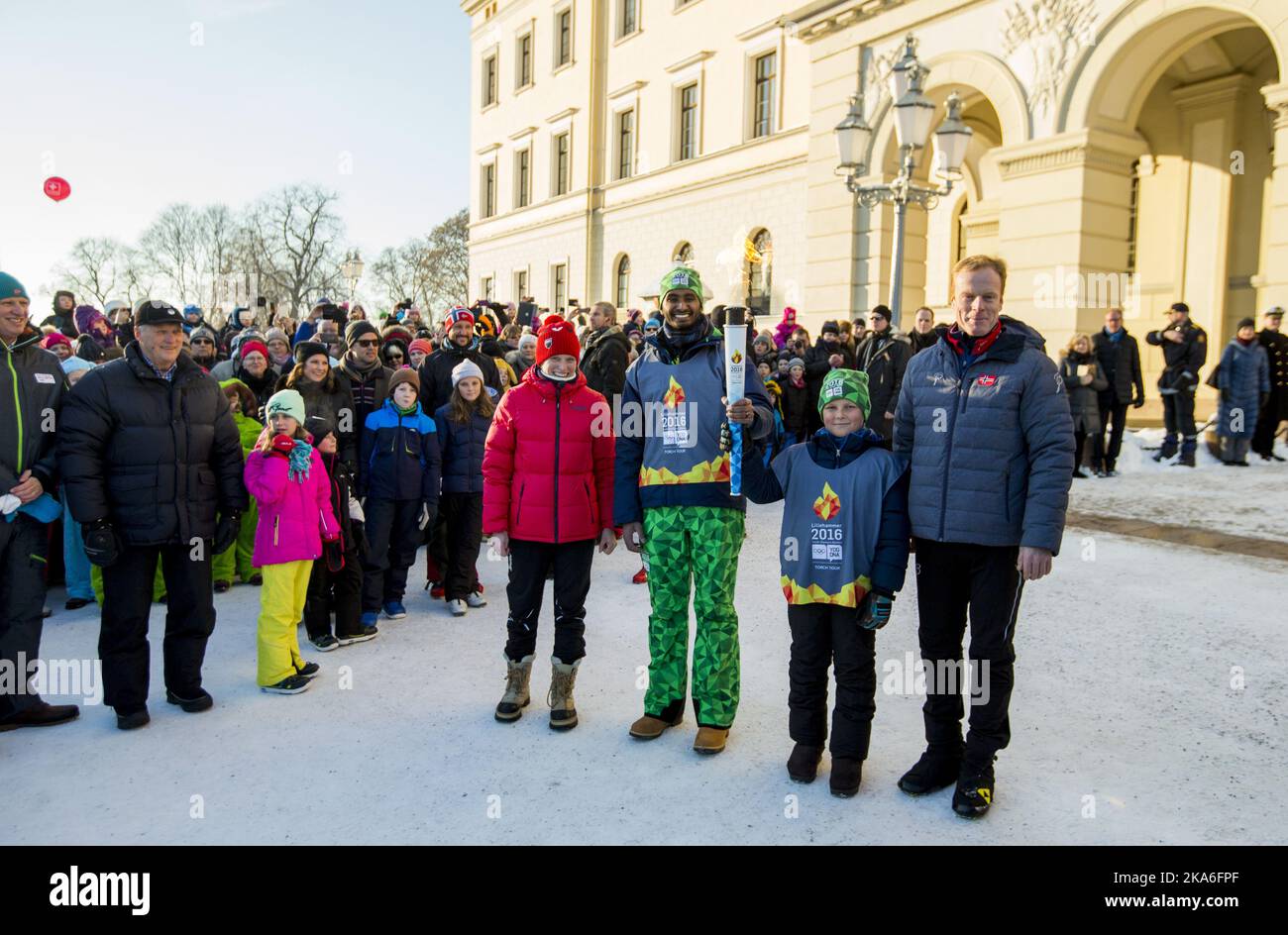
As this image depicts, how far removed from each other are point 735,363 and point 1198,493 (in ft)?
28.5

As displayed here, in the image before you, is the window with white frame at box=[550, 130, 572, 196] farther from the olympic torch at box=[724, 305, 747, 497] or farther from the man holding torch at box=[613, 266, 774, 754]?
the olympic torch at box=[724, 305, 747, 497]

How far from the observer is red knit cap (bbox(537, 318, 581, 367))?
4430 mm

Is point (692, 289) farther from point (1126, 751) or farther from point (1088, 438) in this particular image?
point (1088, 438)

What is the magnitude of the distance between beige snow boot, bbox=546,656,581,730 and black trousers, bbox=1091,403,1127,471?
9828mm

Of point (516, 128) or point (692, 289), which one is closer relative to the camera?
point (692, 289)

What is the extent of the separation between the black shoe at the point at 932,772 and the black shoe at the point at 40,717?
13.2ft

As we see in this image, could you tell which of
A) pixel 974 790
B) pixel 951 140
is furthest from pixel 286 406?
pixel 951 140

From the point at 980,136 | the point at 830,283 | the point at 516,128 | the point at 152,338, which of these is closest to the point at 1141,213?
the point at 980,136

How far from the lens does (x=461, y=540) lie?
A: 21.7ft

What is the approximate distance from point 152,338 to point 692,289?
2.65 m

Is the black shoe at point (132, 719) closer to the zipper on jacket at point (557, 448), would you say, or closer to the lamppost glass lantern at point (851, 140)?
the zipper on jacket at point (557, 448)

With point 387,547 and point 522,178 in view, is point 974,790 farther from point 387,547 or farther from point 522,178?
point 522,178
